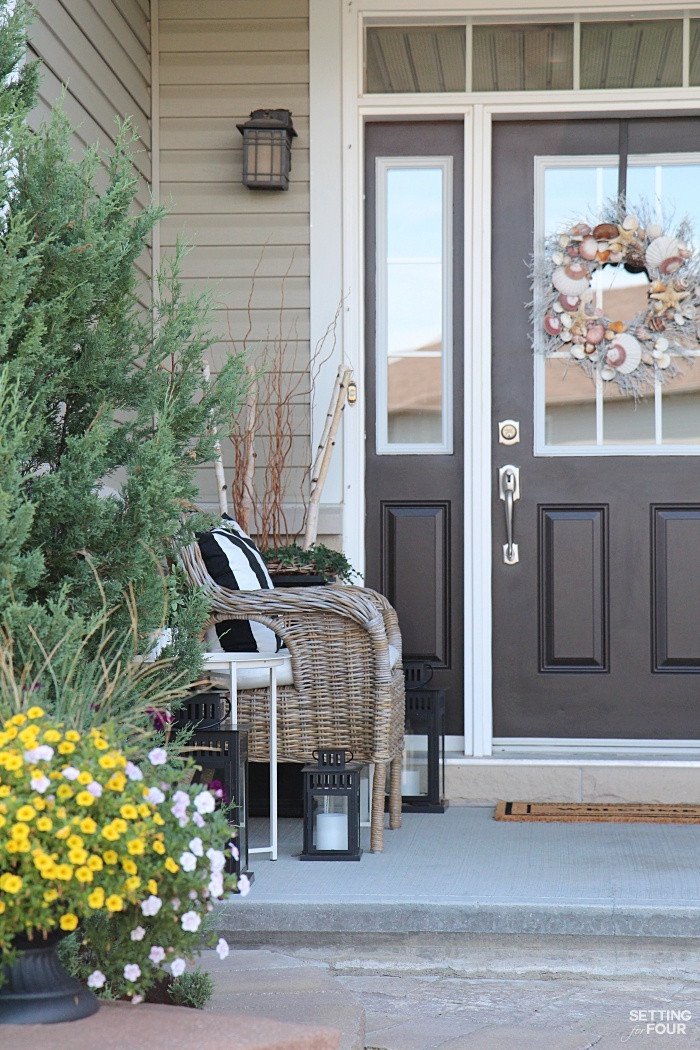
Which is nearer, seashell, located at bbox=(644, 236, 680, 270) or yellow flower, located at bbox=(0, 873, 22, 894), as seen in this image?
yellow flower, located at bbox=(0, 873, 22, 894)

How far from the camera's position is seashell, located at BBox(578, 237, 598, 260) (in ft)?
14.1

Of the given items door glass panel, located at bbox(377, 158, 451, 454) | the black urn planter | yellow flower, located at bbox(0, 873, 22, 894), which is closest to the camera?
yellow flower, located at bbox(0, 873, 22, 894)

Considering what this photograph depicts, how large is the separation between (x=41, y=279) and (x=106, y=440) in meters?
0.33

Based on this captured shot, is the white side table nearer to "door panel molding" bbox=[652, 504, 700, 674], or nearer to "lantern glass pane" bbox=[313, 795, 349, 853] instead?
"lantern glass pane" bbox=[313, 795, 349, 853]

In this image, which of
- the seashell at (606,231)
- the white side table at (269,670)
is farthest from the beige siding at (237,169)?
the white side table at (269,670)

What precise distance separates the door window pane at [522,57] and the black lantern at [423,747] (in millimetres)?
1921

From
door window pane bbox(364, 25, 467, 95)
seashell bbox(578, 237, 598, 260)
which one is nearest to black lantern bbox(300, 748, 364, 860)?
seashell bbox(578, 237, 598, 260)

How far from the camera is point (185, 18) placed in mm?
4348

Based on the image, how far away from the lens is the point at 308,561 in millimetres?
3805

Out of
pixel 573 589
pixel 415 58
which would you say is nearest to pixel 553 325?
pixel 573 589

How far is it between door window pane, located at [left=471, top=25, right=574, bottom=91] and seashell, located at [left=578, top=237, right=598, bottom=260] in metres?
0.50

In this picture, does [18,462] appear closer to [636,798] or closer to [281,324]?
[281,324]

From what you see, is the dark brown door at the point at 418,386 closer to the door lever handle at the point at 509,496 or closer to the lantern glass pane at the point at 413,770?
the door lever handle at the point at 509,496

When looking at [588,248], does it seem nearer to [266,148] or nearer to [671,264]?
[671,264]
